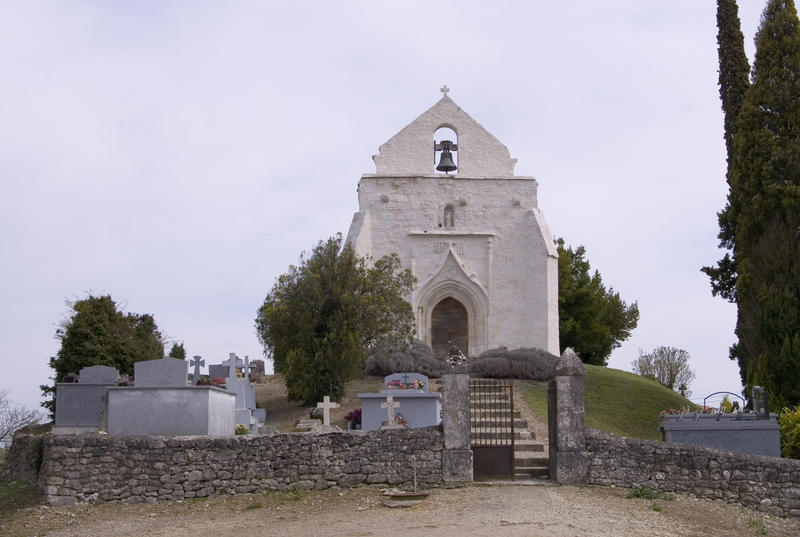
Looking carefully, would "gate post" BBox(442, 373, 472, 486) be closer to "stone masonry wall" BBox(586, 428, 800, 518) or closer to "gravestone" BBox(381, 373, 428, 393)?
"stone masonry wall" BBox(586, 428, 800, 518)

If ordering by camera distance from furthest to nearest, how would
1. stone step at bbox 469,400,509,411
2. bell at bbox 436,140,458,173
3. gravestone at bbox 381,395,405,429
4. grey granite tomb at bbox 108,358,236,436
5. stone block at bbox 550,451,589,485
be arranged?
bell at bbox 436,140,458,173
gravestone at bbox 381,395,405,429
stone step at bbox 469,400,509,411
grey granite tomb at bbox 108,358,236,436
stone block at bbox 550,451,589,485

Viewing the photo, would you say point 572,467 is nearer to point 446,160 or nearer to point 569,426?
point 569,426

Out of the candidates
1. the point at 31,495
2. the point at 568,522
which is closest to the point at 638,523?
the point at 568,522

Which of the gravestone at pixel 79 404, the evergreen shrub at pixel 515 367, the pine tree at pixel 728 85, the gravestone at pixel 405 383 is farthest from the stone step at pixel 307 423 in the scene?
the pine tree at pixel 728 85

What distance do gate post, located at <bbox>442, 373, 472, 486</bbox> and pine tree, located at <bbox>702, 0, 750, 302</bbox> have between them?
12597mm

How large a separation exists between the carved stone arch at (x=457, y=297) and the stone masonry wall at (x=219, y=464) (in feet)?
49.1

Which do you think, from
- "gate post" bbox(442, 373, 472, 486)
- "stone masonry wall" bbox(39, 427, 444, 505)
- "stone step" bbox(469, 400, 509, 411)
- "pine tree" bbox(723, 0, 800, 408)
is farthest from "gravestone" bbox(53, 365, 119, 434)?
"pine tree" bbox(723, 0, 800, 408)

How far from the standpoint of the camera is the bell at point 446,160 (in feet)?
94.3

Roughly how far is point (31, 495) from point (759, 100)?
15749mm

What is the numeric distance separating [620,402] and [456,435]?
1077 cm

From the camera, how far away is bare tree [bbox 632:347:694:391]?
36.4 meters

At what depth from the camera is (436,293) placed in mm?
27969

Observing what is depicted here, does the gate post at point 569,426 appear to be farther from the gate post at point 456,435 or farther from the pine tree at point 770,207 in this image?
the pine tree at point 770,207

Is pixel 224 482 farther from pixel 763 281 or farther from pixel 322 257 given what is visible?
pixel 763 281
